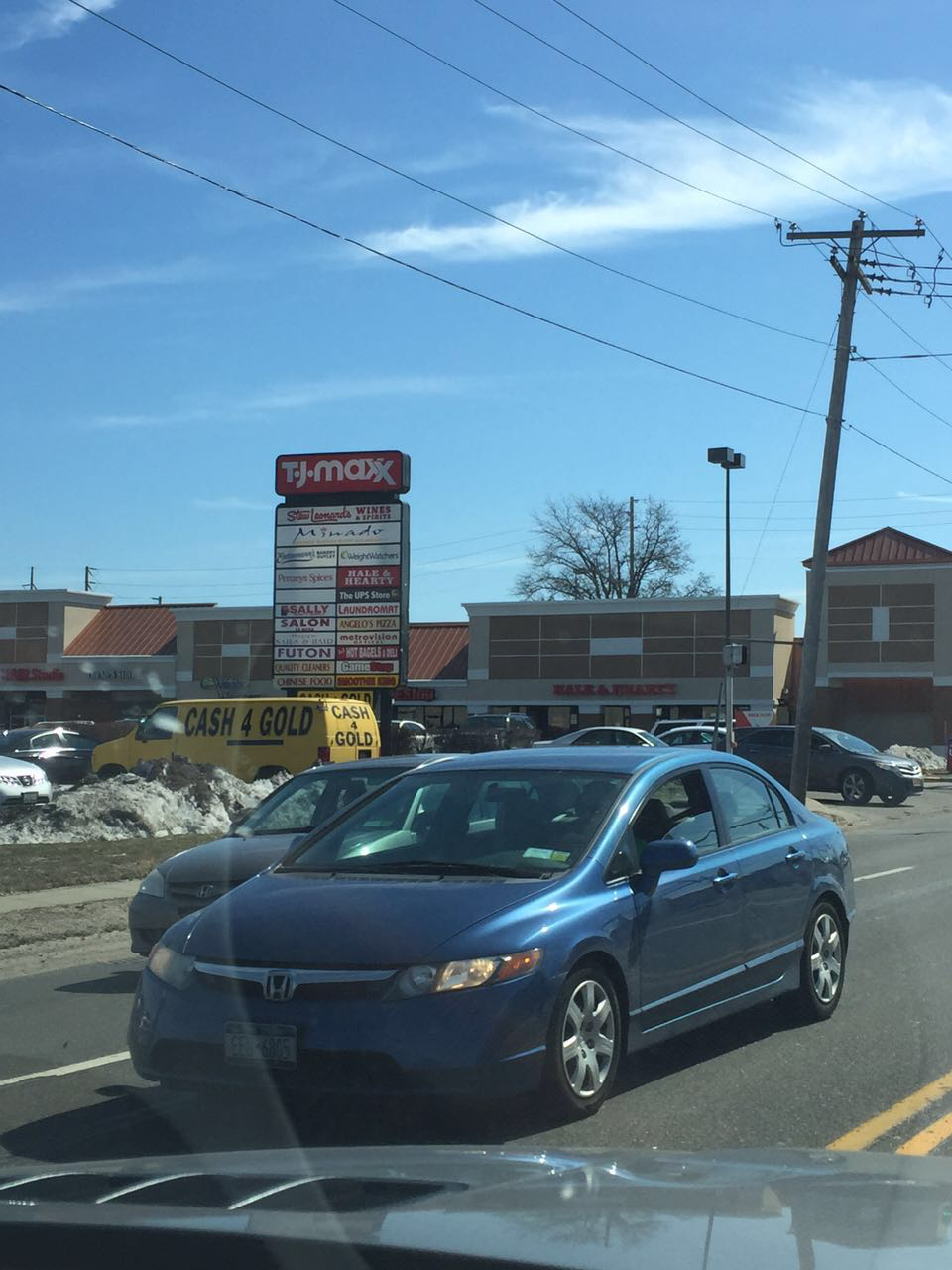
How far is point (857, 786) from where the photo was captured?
98.7 ft

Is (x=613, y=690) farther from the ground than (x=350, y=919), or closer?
closer

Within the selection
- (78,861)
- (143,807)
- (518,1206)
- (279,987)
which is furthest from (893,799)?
(518,1206)

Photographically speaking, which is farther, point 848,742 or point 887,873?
point 848,742

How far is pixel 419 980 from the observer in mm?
5426

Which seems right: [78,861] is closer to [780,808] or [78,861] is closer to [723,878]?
[780,808]

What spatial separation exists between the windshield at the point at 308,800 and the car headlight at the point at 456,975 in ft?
14.1

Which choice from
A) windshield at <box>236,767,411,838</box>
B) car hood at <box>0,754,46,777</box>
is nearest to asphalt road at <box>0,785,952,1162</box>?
windshield at <box>236,767,411,838</box>

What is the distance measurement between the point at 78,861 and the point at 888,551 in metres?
53.7

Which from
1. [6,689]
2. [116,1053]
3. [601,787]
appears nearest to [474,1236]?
[601,787]

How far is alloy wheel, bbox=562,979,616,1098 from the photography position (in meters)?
5.76

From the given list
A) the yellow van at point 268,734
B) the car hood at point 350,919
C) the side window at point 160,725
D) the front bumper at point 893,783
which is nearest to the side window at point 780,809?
the car hood at point 350,919

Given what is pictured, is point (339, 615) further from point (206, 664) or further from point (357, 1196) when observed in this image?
point (206, 664)

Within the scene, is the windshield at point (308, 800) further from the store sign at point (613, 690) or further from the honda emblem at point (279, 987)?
the store sign at point (613, 690)

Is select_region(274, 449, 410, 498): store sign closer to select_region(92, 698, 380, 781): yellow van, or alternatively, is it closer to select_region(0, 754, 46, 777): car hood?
select_region(92, 698, 380, 781): yellow van
